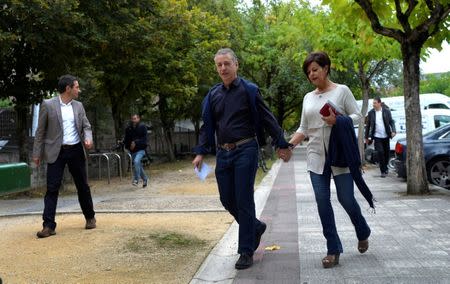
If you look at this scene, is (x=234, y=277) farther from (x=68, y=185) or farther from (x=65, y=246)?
(x=68, y=185)

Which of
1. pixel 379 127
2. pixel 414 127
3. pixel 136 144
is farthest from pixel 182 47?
pixel 414 127

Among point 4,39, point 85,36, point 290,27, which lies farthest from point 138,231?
point 290,27

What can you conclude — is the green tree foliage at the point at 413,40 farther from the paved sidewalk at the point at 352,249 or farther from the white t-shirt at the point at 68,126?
the white t-shirt at the point at 68,126

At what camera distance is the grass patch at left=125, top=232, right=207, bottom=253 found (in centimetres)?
635

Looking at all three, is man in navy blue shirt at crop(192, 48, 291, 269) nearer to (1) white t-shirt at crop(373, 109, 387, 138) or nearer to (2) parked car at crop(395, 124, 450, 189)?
(2) parked car at crop(395, 124, 450, 189)

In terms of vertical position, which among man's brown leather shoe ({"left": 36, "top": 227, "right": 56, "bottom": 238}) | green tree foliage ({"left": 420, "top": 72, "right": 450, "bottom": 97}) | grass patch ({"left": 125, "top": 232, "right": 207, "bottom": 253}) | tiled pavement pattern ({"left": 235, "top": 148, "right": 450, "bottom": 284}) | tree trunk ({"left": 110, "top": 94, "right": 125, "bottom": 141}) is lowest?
tiled pavement pattern ({"left": 235, "top": 148, "right": 450, "bottom": 284})


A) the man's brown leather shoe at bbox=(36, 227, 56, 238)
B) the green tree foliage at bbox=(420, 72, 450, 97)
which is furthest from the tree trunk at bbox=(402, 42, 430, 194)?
the green tree foliage at bbox=(420, 72, 450, 97)

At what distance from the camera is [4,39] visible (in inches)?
424

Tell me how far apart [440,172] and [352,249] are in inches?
257

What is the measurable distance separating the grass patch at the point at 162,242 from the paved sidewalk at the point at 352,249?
362 millimetres

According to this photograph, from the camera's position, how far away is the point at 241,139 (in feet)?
17.5

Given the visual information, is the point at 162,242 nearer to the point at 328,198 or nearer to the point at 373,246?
the point at 328,198

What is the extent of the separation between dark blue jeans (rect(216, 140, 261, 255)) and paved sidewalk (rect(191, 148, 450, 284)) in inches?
12.1

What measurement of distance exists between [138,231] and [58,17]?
565 centimetres
